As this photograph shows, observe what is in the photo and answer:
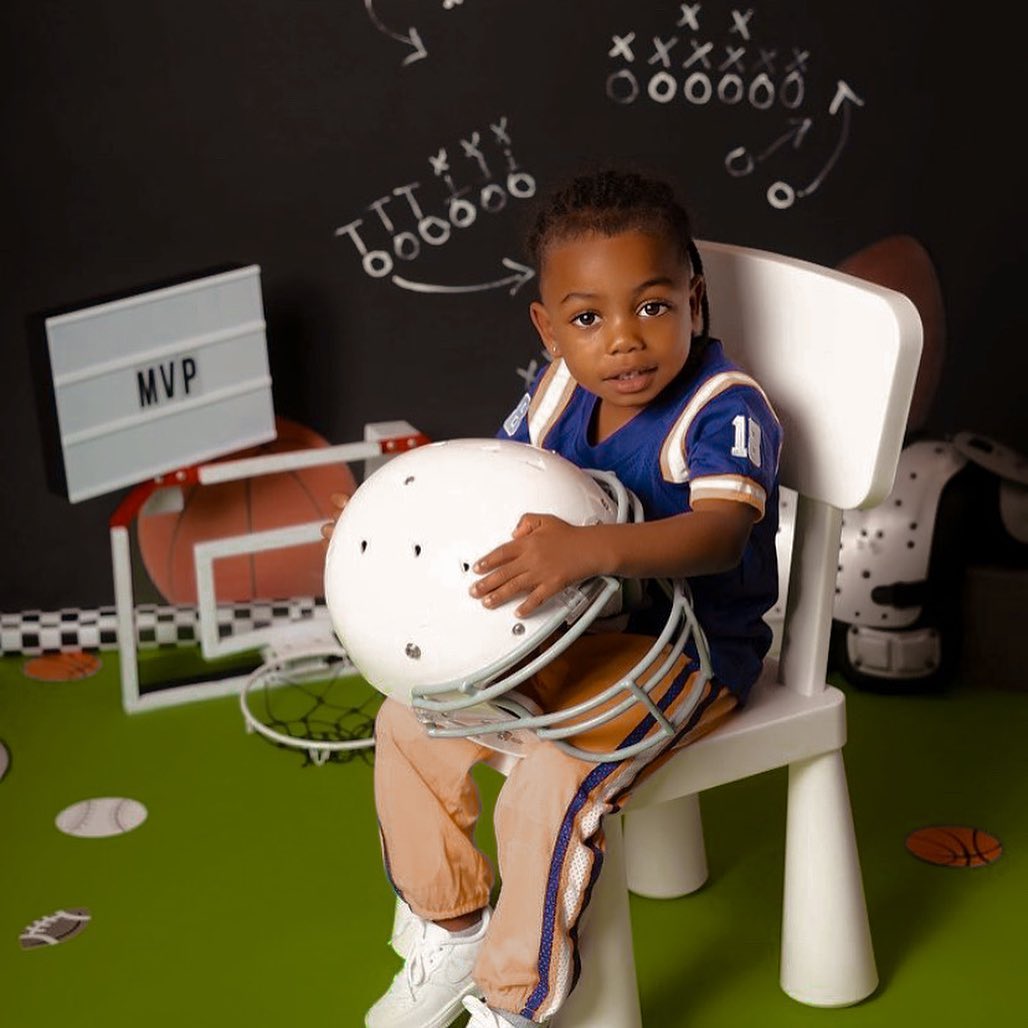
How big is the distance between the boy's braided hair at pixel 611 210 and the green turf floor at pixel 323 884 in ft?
2.64

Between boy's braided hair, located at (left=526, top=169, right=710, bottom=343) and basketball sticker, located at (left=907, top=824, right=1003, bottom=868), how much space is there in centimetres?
87

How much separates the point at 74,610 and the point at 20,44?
897 mm

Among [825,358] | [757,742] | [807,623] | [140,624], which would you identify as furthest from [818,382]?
[140,624]

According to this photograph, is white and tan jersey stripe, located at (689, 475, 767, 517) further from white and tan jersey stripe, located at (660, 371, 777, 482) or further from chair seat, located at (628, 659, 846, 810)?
chair seat, located at (628, 659, 846, 810)

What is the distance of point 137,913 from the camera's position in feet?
6.34

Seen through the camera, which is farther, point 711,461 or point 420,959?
point 420,959

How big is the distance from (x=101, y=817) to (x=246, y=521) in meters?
0.63

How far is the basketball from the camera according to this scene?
262 cm

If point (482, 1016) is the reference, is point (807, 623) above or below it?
above

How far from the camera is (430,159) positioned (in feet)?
8.26

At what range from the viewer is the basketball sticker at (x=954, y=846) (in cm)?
200

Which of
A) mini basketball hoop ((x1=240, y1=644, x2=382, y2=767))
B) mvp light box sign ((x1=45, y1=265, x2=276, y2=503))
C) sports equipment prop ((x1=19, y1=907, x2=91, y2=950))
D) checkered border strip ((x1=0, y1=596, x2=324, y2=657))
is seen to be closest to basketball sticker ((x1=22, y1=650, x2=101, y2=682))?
checkered border strip ((x1=0, y1=596, x2=324, y2=657))

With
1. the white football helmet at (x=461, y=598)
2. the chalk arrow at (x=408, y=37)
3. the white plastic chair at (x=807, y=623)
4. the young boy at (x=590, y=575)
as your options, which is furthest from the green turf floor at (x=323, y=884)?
the chalk arrow at (x=408, y=37)

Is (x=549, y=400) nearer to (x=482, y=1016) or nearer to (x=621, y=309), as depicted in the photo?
(x=621, y=309)
